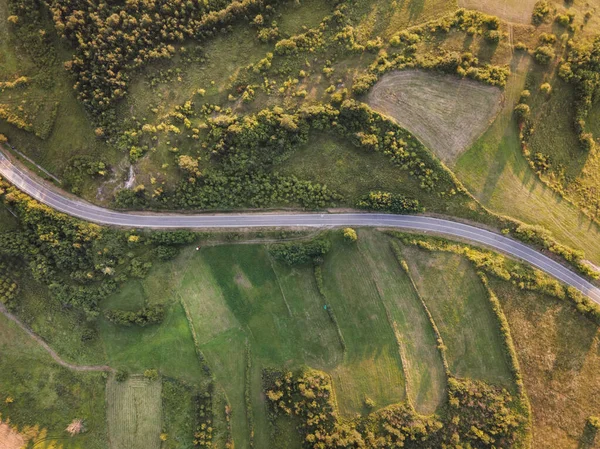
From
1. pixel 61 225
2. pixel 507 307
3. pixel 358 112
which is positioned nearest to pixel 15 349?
pixel 61 225

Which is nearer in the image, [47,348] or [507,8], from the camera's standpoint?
[507,8]

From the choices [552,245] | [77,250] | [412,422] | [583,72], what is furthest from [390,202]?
[77,250]

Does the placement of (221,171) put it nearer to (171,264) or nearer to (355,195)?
(171,264)

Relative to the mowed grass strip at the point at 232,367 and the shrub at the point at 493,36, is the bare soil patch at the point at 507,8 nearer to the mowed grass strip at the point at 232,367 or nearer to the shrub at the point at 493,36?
the shrub at the point at 493,36

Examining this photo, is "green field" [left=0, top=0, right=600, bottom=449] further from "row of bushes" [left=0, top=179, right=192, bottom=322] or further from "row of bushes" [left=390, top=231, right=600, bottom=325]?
"row of bushes" [left=390, top=231, right=600, bottom=325]

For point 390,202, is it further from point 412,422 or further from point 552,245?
point 412,422

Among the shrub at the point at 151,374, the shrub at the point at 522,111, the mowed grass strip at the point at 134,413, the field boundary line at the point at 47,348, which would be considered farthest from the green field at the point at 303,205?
the field boundary line at the point at 47,348
